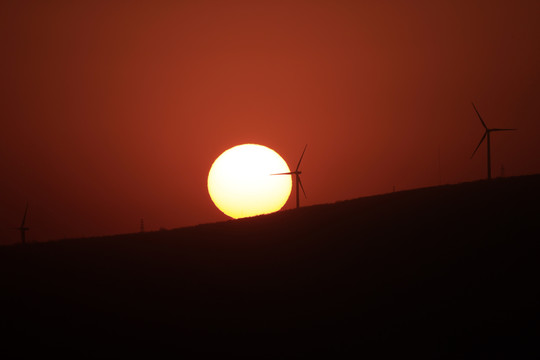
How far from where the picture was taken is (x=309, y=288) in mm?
34188

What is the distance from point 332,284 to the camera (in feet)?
112

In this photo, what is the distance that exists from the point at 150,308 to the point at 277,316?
7.44 m

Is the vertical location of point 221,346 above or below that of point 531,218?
below

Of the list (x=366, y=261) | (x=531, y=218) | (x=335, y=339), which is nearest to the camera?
(x=335, y=339)

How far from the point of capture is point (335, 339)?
2738cm

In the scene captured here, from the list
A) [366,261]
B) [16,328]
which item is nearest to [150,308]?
[16,328]

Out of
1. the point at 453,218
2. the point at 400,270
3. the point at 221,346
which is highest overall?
the point at 453,218

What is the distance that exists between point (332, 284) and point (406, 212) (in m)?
14.1

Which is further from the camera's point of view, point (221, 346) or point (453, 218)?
point (453, 218)

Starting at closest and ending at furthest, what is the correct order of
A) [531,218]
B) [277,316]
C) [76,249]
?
[277,316] < [531,218] < [76,249]

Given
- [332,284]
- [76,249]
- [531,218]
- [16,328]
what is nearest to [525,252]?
[531,218]

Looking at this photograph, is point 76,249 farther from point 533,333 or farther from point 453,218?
point 533,333

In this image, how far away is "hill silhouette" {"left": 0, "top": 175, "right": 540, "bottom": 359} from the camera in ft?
88.9

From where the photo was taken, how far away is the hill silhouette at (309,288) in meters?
27.1
